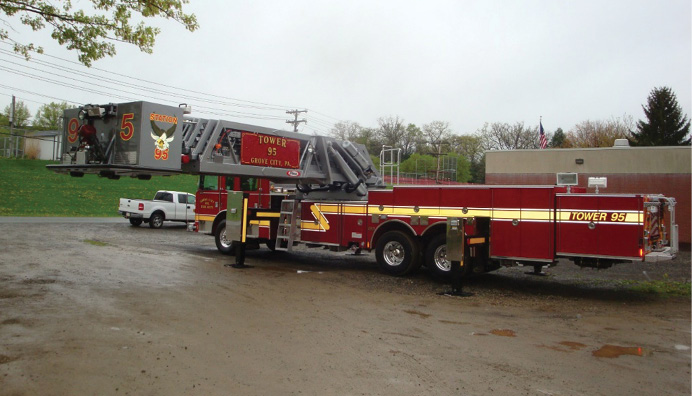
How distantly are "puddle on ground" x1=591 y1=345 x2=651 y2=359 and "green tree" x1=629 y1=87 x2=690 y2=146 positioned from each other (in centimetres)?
4619

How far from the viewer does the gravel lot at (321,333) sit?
506cm

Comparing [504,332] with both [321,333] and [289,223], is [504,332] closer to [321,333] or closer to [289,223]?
[321,333]

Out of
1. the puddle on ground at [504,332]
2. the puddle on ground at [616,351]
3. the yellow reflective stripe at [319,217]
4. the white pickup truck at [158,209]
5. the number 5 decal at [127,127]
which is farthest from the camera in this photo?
the white pickup truck at [158,209]

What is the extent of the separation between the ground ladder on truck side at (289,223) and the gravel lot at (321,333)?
43.4 inches

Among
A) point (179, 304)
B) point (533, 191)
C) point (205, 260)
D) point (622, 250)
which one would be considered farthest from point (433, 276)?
point (205, 260)

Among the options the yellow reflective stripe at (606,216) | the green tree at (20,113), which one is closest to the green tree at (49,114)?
the green tree at (20,113)

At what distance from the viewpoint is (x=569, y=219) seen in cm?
989

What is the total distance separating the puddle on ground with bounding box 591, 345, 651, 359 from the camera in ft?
20.9

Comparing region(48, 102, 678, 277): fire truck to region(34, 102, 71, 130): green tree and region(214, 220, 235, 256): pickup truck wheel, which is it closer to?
region(214, 220, 235, 256): pickup truck wheel

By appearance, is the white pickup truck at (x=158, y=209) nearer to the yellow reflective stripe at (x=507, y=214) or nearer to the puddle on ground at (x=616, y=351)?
the yellow reflective stripe at (x=507, y=214)

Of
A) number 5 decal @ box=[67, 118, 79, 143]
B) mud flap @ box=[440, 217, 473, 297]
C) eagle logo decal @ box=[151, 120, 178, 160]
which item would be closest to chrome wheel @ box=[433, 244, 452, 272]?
mud flap @ box=[440, 217, 473, 297]

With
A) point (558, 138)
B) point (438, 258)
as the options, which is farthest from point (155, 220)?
point (558, 138)

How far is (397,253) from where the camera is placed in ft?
39.4

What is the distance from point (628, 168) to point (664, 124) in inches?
1228
